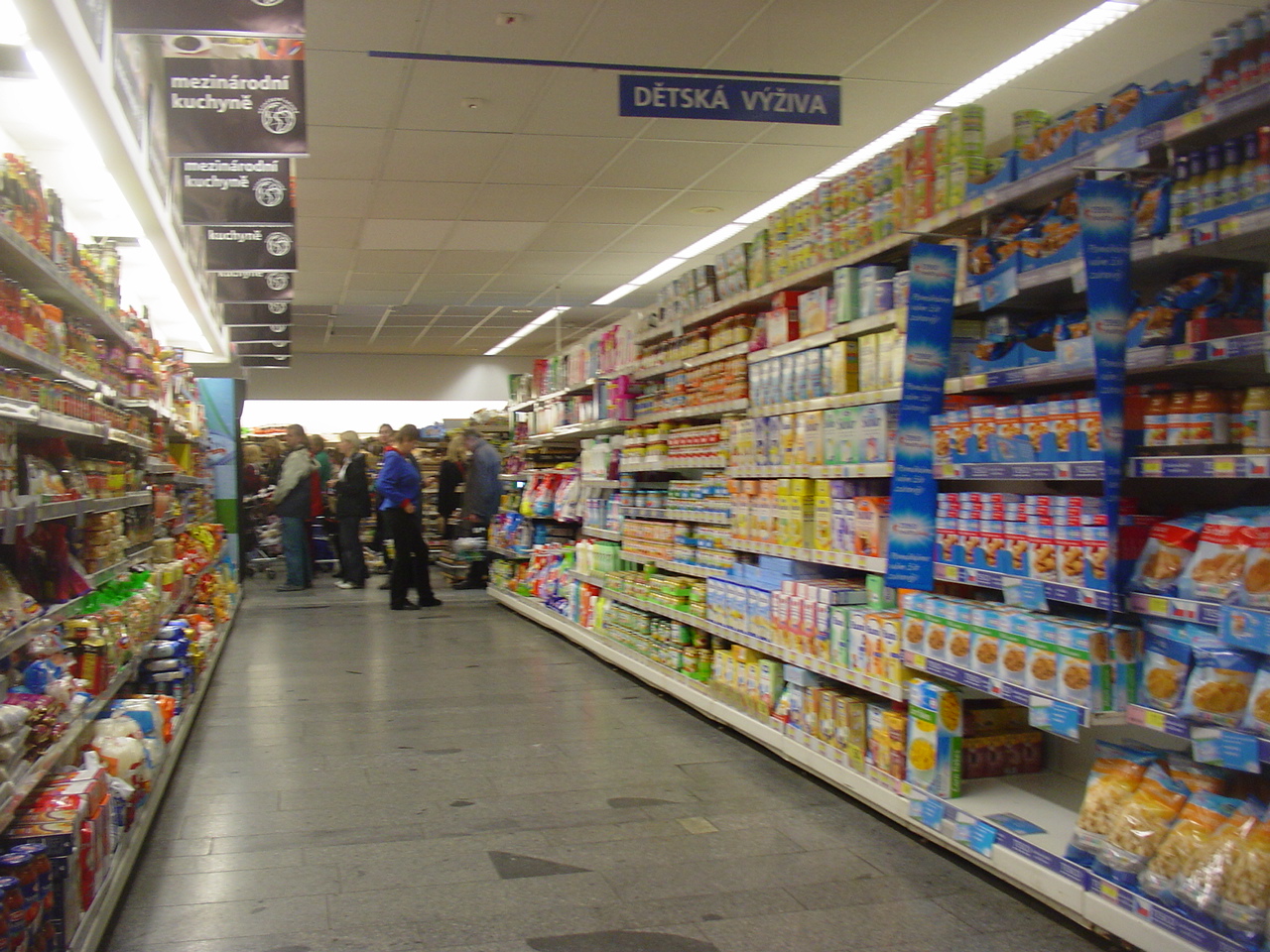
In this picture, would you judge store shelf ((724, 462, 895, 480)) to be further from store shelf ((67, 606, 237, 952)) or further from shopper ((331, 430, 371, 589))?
shopper ((331, 430, 371, 589))

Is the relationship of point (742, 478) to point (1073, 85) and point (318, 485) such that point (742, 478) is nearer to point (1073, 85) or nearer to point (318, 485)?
point (1073, 85)

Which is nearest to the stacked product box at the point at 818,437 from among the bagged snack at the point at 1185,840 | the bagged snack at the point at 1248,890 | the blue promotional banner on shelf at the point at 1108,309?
the blue promotional banner on shelf at the point at 1108,309

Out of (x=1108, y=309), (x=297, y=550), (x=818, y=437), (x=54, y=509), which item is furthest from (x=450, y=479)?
(x=1108, y=309)

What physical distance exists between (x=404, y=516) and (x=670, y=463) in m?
4.67

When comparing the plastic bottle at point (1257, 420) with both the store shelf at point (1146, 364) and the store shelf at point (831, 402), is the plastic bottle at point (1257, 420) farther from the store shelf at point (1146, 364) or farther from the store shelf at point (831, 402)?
the store shelf at point (831, 402)

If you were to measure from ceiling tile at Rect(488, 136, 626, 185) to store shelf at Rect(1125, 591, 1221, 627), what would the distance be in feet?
19.3

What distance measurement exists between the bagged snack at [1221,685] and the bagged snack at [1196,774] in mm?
208

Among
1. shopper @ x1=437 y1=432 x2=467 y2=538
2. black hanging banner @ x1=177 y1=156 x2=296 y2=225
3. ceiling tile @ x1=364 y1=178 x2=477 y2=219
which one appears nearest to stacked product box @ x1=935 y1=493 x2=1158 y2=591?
black hanging banner @ x1=177 y1=156 x2=296 y2=225

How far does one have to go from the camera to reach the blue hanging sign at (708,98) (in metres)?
5.29

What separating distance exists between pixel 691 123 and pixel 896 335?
13.5 ft

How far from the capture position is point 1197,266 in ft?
9.57

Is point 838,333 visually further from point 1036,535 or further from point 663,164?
point 663,164

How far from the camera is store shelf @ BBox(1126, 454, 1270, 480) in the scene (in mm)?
2393

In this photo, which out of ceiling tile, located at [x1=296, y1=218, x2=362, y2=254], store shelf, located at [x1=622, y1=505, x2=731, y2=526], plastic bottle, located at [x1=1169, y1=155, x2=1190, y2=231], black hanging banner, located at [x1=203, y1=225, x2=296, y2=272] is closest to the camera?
plastic bottle, located at [x1=1169, y1=155, x2=1190, y2=231]
